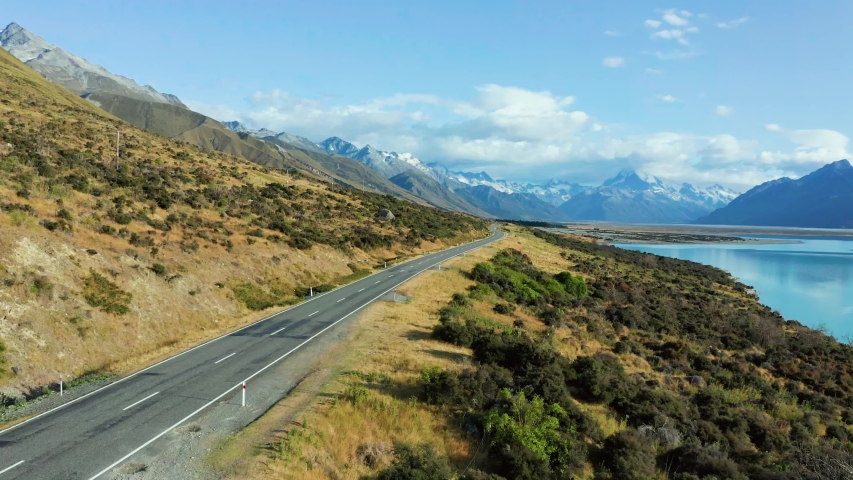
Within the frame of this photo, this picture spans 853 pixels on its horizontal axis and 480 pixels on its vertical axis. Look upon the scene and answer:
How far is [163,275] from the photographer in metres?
27.3

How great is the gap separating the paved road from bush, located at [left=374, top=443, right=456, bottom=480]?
263 inches

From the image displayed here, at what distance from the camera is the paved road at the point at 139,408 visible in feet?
37.5

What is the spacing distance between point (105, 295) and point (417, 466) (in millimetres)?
19891

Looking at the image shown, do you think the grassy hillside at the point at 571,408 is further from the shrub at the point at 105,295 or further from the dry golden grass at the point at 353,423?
the shrub at the point at 105,295

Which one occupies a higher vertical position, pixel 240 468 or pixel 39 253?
pixel 39 253

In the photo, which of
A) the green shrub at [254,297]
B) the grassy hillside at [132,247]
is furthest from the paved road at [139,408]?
the green shrub at [254,297]

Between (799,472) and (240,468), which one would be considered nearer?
(240,468)

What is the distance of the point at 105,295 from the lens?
22922 millimetres

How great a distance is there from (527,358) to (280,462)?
10.4 m

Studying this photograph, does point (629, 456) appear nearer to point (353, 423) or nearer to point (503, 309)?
point (353, 423)

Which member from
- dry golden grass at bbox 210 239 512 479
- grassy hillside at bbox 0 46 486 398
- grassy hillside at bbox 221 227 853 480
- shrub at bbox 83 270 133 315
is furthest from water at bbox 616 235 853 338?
shrub at bbox 83 270 133 315

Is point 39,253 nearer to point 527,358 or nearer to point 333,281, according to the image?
point 333,281

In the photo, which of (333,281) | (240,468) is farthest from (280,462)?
(333,281)

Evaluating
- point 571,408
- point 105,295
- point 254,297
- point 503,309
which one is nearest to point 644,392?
point 571,408
